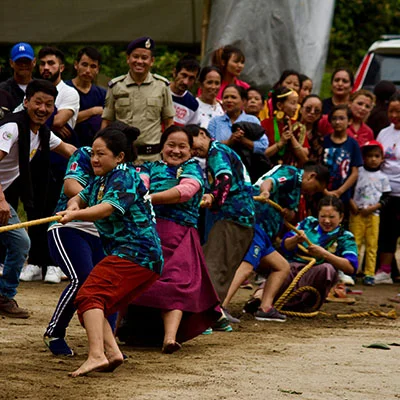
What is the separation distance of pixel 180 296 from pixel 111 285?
101 centimetres

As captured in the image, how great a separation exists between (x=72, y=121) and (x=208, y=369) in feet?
12.3

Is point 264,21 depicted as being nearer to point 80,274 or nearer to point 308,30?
point 308,30

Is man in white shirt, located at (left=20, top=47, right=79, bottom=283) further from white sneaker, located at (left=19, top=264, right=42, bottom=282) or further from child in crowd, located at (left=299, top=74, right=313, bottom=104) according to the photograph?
child in crowd, located at (left=299, top=74, right=313, bottom=104)

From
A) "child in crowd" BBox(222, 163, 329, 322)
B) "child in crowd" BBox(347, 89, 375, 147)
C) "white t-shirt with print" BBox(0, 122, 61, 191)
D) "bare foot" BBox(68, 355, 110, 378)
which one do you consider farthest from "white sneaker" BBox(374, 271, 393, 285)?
"bare foot" BBox(68, 355, 110, 378)

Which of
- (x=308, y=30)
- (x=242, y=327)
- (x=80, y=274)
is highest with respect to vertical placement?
(x=308, y=30)

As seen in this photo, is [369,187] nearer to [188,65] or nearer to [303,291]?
[188,65]

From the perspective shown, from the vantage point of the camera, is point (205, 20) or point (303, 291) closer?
point (303, 291)

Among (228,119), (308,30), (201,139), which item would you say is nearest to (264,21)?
(308,30)

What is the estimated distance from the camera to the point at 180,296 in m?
6.96

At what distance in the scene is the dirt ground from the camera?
217 inches

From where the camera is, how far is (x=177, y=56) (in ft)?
62.6

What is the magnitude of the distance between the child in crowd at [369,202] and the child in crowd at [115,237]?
5.10 metres

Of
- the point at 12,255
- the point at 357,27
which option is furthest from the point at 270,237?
the point at 357,27

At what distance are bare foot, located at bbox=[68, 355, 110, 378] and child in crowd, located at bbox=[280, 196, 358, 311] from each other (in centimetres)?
315
